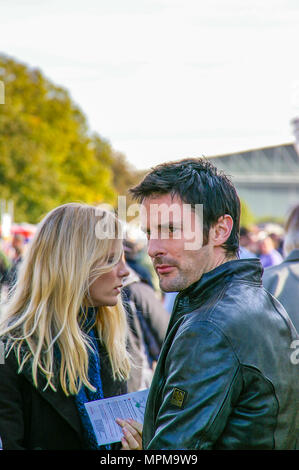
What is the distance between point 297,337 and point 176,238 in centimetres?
53

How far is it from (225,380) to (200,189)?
0.67 m

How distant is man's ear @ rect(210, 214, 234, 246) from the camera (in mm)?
2123

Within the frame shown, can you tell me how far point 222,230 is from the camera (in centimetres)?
215

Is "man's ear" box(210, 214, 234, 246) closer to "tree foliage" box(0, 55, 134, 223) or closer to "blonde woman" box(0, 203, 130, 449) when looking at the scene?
"blonde woman" box(0, 203, 130, 449)

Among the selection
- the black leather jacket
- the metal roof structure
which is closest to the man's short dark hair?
the black leather jacket

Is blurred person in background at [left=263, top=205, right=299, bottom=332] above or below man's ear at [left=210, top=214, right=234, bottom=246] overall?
below

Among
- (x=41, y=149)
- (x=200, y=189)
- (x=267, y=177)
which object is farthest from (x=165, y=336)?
(x=267, y=177)

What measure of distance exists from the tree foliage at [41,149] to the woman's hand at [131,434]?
30.8 m

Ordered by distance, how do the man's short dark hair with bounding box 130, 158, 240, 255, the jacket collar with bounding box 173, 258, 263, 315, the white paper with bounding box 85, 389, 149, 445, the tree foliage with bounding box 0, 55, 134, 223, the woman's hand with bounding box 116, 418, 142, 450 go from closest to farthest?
the jacket collar with bounding box 173, 258, 263, 315 < the man's short dark hair with bounding box 130, 158, 240, 255 < the woman's hand with bounding box 116, 418, 142, 450 < the white paper with bounding box 85, 389, 149, 445 < the tree foliage with bounding box 0, 55, 134, 223

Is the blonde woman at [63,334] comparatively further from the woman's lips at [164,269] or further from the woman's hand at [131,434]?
the woman's lips at [164,269]

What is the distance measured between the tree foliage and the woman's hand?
30.8 m

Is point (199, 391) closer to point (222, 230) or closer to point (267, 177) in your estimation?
point (222, 230)

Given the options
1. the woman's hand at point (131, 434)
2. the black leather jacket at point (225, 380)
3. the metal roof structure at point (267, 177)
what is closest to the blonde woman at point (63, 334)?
the woman's hand at point (131, 434)

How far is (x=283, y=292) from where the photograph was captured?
154 inches
